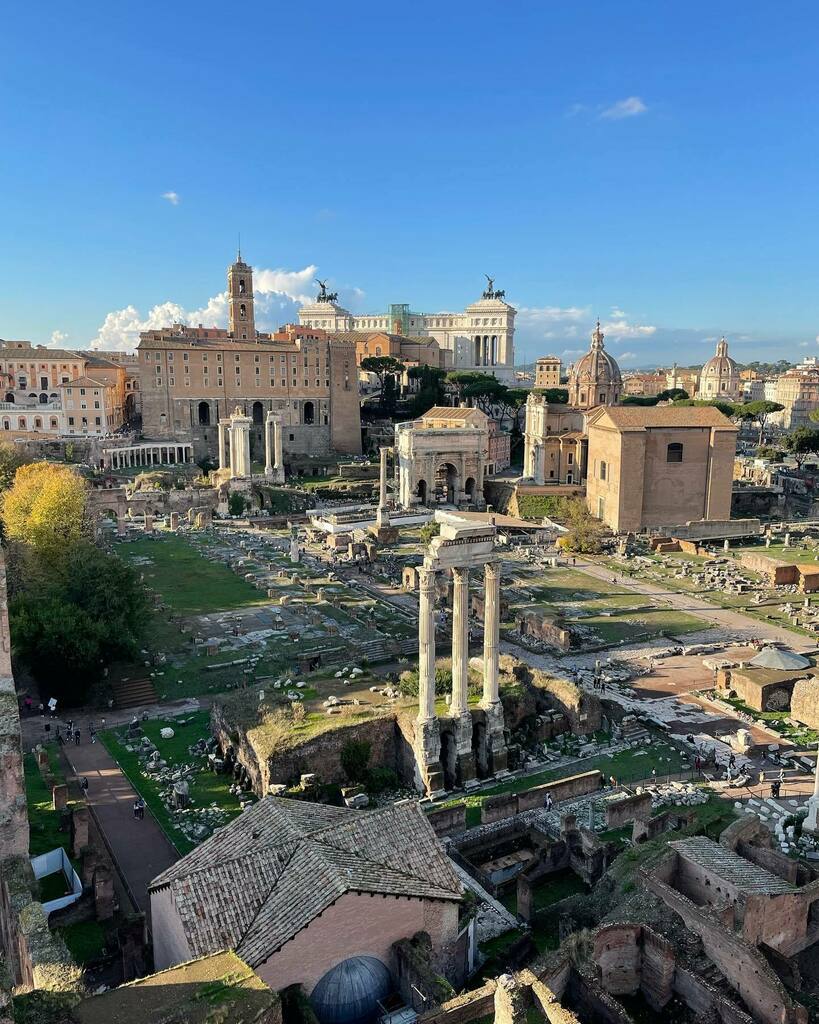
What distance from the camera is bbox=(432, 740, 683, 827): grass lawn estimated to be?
20.3 metres

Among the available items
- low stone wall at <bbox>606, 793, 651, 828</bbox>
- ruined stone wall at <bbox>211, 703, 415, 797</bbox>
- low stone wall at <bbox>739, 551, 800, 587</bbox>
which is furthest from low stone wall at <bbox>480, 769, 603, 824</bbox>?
low stone wall at <bbox>739, 551, 800, 587</bbox>

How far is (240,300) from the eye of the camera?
89.1 meters

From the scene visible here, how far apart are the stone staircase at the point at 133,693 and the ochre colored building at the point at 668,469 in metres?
35.9

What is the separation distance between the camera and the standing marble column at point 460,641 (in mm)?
20219

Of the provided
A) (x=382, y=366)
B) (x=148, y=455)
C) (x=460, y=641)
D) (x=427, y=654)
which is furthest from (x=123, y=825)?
(x=382, y=366)

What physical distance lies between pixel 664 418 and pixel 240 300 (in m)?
52.3

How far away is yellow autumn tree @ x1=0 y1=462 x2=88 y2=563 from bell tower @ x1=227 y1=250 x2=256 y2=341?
5285 centimetres

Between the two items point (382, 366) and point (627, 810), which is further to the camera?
point (382, 366)

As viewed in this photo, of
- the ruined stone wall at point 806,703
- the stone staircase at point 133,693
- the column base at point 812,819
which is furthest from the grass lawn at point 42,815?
the ruined stone wall at point 806,703

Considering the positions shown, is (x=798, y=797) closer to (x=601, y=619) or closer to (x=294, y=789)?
(x=294, y=789)

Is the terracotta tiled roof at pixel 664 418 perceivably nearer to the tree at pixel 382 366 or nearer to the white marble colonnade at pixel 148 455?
the white marble colonnade at pixel 148 455

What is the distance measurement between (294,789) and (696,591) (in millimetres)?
→ 27969

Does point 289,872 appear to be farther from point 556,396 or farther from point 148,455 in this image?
point 556,396

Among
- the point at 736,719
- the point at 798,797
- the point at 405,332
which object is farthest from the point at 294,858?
the point at 405,332
